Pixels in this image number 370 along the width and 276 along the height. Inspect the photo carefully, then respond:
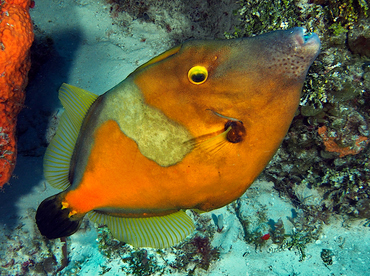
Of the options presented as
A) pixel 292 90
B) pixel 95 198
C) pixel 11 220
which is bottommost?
pixel 11 220

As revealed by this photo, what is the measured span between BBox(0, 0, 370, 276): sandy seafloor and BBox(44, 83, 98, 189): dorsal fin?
2.37m

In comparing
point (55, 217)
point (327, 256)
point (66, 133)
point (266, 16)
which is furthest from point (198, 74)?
point (327, 256)

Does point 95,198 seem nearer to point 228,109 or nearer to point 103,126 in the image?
point 103,126

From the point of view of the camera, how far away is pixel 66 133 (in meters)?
1.84

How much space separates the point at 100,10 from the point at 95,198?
14.9ft

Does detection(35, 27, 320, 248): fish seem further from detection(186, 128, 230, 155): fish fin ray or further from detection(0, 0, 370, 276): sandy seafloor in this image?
detection(0, 0, 370, 276): sandy seafloor

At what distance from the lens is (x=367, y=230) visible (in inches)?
132

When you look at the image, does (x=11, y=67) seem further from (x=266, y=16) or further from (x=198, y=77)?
(x=266, y=16)

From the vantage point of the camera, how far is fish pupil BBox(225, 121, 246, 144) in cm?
147

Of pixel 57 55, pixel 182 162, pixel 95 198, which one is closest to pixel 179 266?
pixel 95 198

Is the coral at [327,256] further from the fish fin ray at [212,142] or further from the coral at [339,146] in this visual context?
the fish fin ray at [212,142]

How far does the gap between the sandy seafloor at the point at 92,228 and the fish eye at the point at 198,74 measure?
9.98 ft

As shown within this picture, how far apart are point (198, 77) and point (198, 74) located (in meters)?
0.02

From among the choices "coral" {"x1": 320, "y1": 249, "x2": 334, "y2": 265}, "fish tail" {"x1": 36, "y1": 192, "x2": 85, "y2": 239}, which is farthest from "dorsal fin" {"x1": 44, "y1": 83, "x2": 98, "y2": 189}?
"coral" {"x1": 320, "y1": 249, "x2": 334, "y2": 265}
